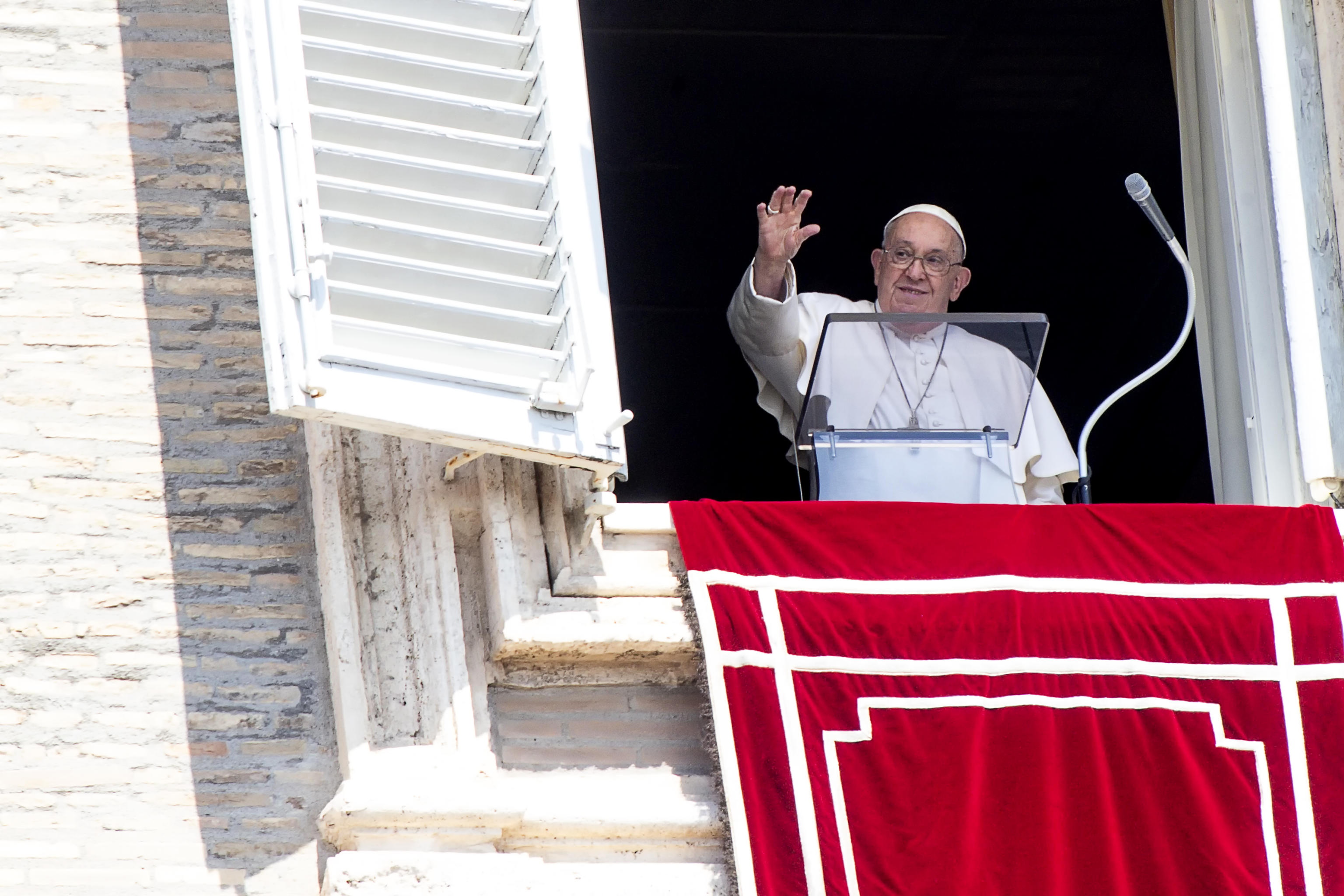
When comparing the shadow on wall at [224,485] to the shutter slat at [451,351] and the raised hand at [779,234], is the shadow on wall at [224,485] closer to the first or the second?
the shutter slat at [451,351]

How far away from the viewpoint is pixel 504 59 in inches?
193

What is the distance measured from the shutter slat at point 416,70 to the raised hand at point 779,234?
28.7 inches

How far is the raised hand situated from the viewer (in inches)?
209

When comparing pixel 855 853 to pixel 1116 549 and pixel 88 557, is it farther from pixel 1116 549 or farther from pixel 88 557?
pixel 88 557

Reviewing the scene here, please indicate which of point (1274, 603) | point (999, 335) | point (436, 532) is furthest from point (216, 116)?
point (1274, 603)

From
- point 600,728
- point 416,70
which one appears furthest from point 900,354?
point 416,70

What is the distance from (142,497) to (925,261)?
Answer: 215cm

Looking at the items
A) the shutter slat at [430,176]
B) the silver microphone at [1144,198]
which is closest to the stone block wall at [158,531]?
the shutter slat at [430,176]

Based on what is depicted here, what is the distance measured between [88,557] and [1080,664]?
2.08m

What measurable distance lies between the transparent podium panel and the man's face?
0.85 m

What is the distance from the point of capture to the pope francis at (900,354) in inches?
203

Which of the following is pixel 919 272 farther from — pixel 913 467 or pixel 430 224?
pixel 430 224

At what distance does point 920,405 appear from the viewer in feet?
17.4

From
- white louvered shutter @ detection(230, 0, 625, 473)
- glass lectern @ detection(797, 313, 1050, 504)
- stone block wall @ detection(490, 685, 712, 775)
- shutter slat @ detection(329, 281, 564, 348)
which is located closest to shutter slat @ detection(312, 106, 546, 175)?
white louvered shutter @ detection(230, 0, 625, 473)
